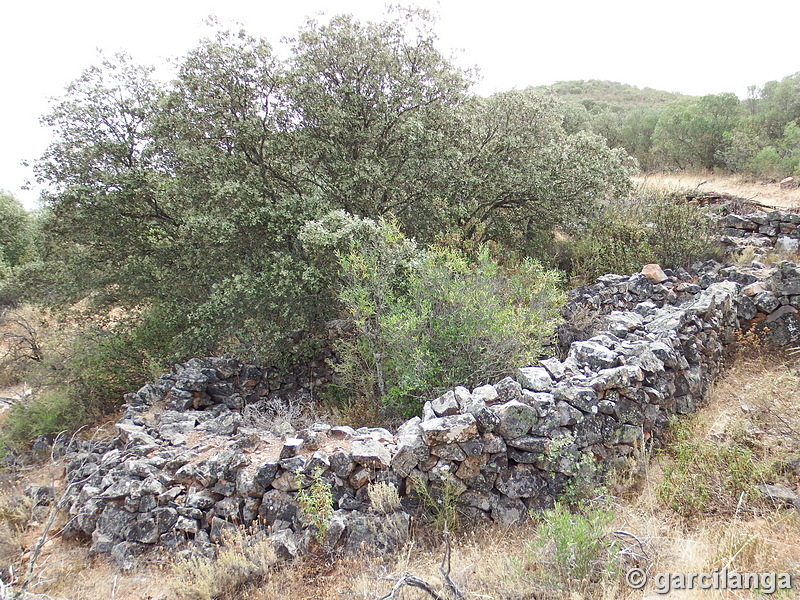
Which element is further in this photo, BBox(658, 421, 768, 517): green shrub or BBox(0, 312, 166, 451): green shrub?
BBox(0, 312, 166, 451): green shrub

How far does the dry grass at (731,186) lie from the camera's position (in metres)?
14.0

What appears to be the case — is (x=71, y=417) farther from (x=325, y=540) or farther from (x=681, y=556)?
(x=681, y=556)

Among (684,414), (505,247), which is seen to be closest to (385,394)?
(684,414)

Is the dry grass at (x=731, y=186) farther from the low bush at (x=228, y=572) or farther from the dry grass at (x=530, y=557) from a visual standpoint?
the low bush at (x=228, y=572)

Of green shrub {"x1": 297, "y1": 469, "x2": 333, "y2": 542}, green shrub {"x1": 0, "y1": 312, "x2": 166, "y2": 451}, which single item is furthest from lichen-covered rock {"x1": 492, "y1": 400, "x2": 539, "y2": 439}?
green shrub {"x1": 0, "y1": 312, "x2": 166, "y2": 451}

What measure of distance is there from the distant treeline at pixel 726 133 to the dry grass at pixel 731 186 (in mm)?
823

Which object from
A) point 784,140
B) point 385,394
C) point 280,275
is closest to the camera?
point 385,394

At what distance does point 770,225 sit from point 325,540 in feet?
40.2

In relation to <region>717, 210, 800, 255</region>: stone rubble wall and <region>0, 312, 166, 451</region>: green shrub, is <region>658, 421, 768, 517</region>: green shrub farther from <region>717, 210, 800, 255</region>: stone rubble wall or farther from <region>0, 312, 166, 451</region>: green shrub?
<region>0, 312, 166, 451</region>: green shrub

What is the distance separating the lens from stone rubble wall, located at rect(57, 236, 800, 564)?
443 centimetres

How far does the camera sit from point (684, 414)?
5590mm

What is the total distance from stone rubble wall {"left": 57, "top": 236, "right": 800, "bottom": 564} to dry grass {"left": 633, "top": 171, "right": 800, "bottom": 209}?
9264mm

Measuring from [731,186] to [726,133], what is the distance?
3606 millimetres

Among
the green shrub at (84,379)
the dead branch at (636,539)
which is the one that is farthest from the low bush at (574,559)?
the green shrub at (84,379)
